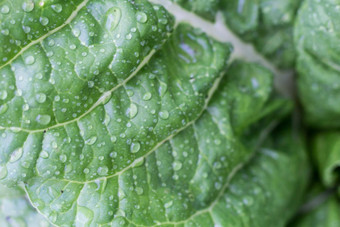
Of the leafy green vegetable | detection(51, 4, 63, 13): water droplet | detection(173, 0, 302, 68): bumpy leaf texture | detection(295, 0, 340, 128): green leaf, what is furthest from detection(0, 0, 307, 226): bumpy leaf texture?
the leafy green vegetable

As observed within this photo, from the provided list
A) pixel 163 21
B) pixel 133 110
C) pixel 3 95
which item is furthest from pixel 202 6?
pixel 3 95

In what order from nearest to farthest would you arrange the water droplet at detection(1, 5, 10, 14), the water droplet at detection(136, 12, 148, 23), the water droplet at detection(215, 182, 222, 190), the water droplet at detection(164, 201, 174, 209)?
the water droplet at detection(1, 5, 10, 14) → the water droplet at detection(136, 12, 148, 23) → the water droplet at detection(164, 201, 174, 209) → the water droplet at detection(215, 182, 222, 190)

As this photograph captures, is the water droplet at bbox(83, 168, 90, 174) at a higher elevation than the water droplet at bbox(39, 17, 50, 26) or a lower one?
lower

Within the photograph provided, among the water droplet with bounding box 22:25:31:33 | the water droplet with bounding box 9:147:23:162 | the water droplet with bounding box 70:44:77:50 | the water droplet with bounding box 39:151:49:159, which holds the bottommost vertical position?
the water droplet with bounding box 39:151:49:159

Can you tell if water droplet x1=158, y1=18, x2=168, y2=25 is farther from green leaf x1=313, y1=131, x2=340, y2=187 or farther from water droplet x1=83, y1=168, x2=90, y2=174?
green leaf x1=313, y1=131, x2=340, y2=187

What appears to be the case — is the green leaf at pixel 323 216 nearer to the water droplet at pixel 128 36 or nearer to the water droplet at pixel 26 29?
the water droplet at pixel 128 36

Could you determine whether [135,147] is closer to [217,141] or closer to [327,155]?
[217,141]
